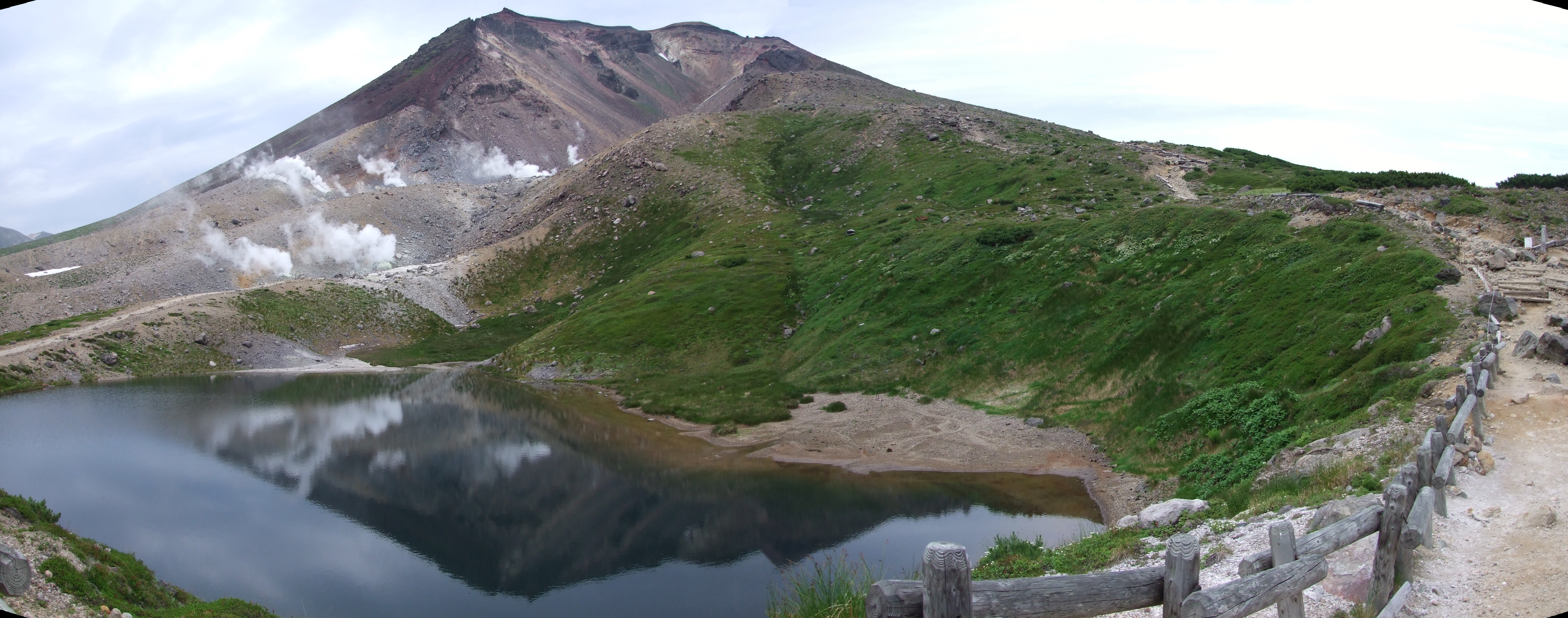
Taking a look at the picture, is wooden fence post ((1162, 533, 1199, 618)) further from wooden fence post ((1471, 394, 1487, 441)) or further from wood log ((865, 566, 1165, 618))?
wooden fence post ((1471, 394, 1487, 441))

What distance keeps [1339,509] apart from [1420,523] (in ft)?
9.97

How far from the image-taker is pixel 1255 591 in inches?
346

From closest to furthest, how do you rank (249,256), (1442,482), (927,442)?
(1442,482) → (927,442) → (249,256)

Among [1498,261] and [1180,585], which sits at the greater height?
[1498,261]

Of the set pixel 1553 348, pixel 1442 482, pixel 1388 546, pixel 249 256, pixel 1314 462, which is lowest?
pixel 1314 462

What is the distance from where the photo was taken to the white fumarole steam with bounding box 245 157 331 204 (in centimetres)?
15950

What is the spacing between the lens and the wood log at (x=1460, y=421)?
15.5 m

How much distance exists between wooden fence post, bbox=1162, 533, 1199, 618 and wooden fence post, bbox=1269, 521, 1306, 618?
1537 millimetres

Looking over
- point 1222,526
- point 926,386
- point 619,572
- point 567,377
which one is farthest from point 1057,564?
point 567,377

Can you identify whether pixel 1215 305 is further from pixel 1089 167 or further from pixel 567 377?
pixel 567 377

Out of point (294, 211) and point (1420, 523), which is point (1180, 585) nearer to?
point (1420, 523)

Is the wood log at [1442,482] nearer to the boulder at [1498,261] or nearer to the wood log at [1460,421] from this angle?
the wood log at [1460,421]

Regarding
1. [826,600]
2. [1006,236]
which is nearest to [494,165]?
A: [1006,236]

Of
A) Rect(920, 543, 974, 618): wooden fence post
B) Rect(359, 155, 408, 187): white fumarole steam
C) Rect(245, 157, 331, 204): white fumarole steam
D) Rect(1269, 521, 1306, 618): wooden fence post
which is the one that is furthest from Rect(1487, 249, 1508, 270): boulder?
Rect(359, 155, 408, 187): white fumarole steam
